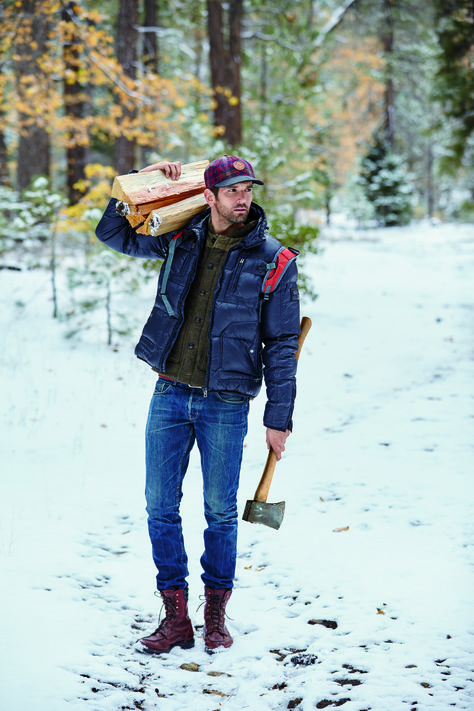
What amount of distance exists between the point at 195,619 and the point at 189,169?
2608mm

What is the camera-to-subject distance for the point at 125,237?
331 cm

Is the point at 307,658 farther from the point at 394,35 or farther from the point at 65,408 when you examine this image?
the point at 394,35

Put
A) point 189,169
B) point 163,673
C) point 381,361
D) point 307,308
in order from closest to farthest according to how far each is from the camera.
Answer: point 163,673 → point 189,169 → point 381,361 → point 307,308

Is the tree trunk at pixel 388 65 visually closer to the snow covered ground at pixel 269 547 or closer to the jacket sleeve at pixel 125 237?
the snow covered ground at pixel 269 547

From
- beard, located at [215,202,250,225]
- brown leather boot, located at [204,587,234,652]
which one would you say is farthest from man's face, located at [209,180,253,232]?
brown leather boot, located at [204,587,234,652]

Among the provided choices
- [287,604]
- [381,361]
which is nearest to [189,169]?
[287,604]

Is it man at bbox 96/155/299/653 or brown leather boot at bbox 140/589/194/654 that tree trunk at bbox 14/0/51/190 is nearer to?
man at bbox 96/155/299/653

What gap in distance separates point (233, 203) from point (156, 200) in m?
0.41

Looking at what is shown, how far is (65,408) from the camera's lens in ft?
22.2

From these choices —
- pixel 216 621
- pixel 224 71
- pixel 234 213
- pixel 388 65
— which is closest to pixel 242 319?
pixel 234 213

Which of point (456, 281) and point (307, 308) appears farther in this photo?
point (456, 281)

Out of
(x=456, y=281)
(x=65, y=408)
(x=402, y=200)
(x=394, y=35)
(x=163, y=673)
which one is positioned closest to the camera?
(x=163, y=673)

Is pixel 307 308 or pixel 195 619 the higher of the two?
pixel 307 308

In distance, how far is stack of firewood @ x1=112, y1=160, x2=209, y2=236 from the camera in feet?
10.1
